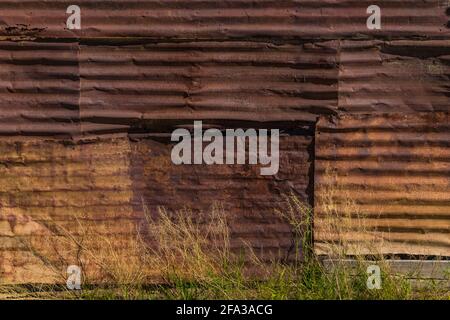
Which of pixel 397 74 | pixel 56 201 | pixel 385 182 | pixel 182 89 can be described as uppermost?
pixel 397 74

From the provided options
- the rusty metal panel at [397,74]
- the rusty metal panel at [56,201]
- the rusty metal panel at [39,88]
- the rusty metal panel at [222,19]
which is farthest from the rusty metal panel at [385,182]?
the rusty metal panel at [39,88]

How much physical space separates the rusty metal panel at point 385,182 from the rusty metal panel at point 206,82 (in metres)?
0.34

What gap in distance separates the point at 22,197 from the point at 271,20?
100 inches

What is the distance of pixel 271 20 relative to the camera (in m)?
5.73

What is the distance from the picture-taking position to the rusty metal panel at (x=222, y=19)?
18.7ft

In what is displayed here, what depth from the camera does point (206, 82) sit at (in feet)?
18.9

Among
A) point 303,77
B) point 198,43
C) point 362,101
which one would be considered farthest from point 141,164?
point 362,101

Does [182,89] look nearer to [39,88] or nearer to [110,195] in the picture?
[110,195]

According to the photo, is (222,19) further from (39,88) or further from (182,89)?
(39,88)

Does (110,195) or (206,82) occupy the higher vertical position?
(206,82)

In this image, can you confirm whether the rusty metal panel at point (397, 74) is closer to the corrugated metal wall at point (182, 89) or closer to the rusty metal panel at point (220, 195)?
the corrugated metal wall at point (182, 89)

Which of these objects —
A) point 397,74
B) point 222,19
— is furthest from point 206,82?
point 397,74

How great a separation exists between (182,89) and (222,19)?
2.19 ft
